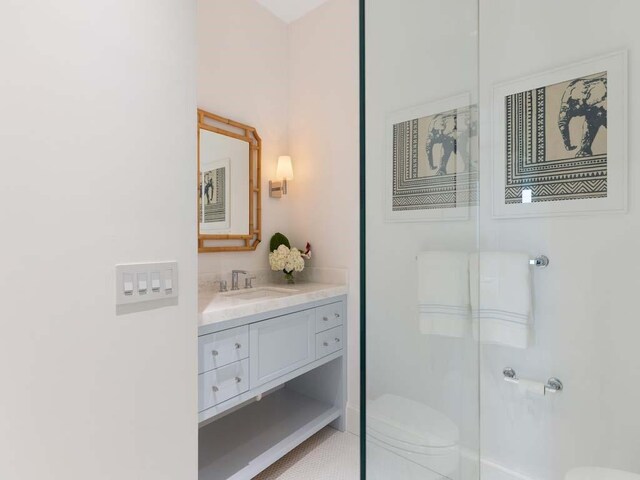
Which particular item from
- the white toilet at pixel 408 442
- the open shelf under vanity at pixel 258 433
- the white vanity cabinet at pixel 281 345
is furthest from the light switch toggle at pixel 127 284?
the open shelf under vanity at pixel 258 433

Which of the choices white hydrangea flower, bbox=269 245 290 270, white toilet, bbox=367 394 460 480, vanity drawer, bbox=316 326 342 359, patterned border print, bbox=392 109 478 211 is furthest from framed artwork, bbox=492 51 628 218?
white hydrangea flower, bbox=269 245 290 270

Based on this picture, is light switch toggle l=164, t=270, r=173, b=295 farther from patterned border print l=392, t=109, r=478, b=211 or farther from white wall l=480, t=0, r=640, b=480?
white wall l=480, t=0, r=640, b=480

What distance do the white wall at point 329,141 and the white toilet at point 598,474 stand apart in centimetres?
111

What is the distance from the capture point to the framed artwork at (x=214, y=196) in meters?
1.96

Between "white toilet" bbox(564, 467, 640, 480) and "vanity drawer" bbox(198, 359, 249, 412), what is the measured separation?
1.33 meters

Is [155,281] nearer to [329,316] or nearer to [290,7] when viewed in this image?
[329,316]

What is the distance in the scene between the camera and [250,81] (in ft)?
7.22

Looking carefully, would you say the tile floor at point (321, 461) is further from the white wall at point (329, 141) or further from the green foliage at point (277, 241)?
the green foliage at point (277, 241)

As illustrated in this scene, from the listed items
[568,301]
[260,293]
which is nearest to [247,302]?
[260,293]

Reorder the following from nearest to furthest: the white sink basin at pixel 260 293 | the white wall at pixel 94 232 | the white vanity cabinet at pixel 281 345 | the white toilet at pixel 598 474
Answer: the white wall at pixel 94 232 < the white toilet at pixel 598 474 < the white vanity cabinet at pixel 281 345 < the white sink basin at pixel 260 293

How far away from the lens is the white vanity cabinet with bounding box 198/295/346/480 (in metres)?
1.39

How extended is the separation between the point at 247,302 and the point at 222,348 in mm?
238

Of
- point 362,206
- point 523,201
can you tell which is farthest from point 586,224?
Result: point 362,206

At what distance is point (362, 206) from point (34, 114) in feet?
2.84
